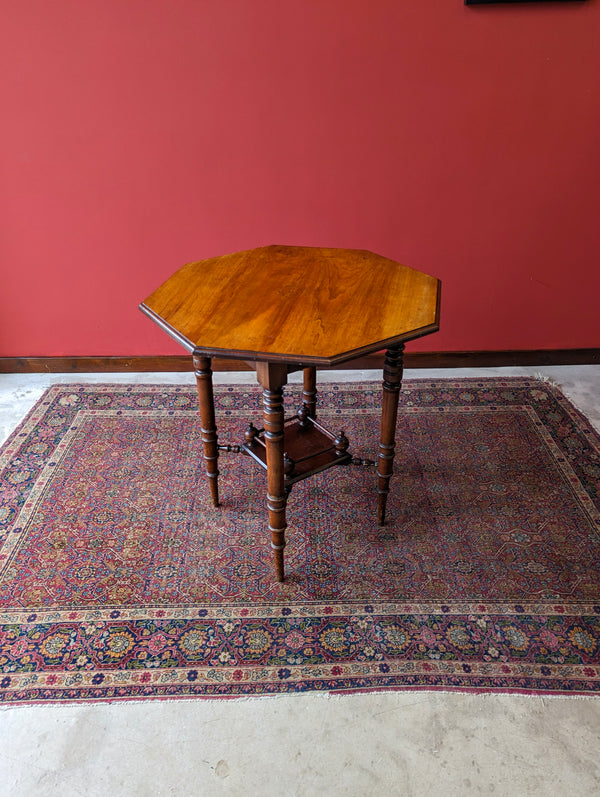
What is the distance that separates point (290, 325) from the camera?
2.00 meters

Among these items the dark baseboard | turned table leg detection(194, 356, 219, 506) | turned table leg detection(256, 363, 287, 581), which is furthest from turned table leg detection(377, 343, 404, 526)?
the dark baseboard

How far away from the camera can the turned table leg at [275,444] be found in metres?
1.97

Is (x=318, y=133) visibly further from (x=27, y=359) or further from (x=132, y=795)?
(x=132, y=795)

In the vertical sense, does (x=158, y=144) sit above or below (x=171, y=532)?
above

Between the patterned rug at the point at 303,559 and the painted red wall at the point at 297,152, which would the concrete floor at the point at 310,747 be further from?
the painted red wall at the point at 297,152

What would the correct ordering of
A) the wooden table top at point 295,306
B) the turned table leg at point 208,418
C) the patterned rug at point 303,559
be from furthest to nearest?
the turned table leg at point 208,418 → the patterned rug at point 303,559 → the wooden table top at point 295,306

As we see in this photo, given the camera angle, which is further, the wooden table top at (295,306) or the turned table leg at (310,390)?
the turned table leg at (310,390)

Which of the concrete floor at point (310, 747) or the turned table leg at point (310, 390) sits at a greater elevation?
the turned table leg at point (310, 390)

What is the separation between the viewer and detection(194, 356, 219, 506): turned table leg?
235 centimetres

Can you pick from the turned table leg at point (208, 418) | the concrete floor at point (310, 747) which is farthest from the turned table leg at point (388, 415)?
the concrete floor at point (310, 747)

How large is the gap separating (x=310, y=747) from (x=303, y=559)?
29.3 inches

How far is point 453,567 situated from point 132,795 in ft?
4.37

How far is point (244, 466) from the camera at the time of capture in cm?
299

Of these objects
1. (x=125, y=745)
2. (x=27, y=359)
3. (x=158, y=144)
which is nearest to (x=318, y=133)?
(x=158, y=144)
